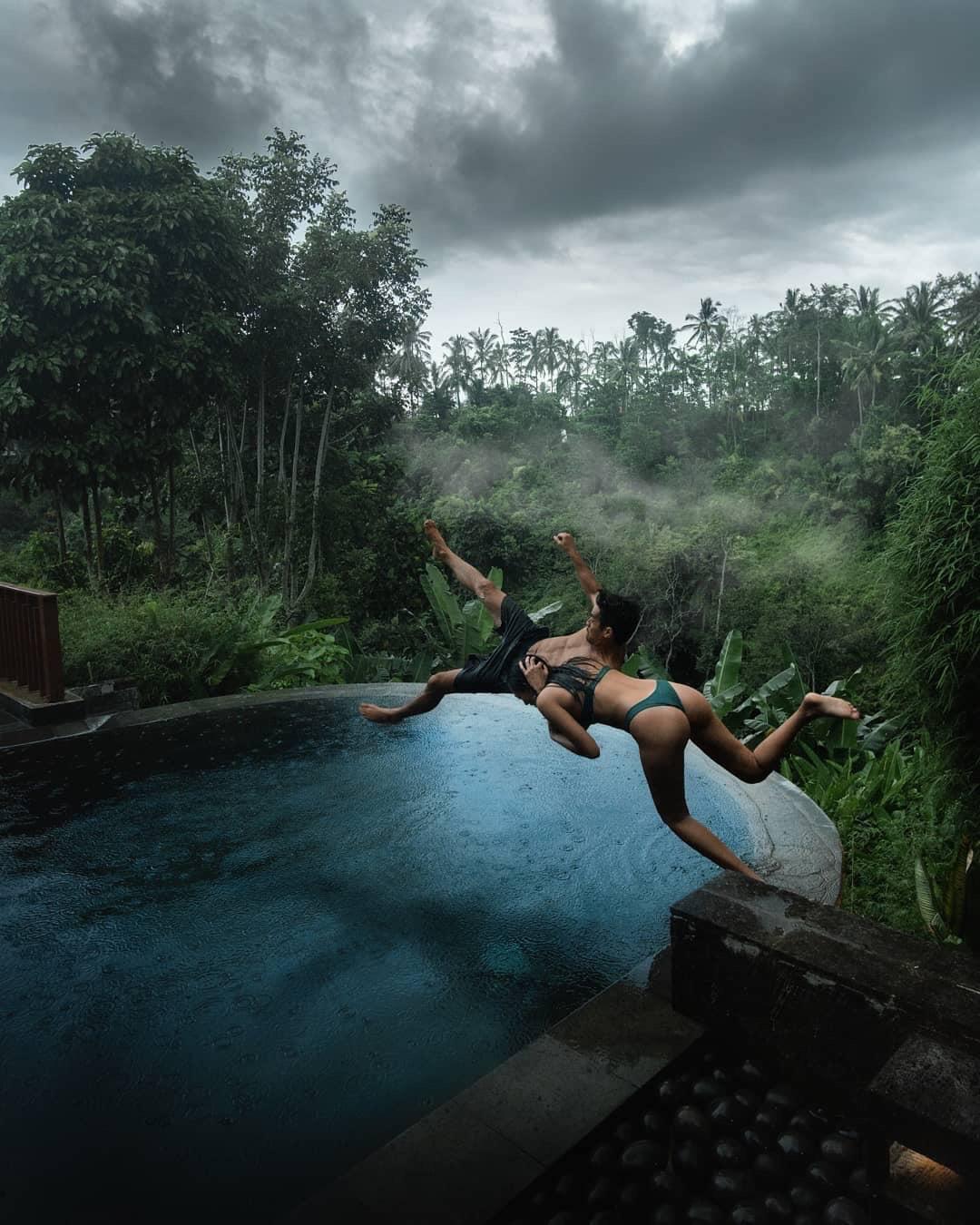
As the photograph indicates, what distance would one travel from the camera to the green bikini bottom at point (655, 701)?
296cm

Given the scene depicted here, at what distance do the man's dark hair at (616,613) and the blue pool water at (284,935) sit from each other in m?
1.29

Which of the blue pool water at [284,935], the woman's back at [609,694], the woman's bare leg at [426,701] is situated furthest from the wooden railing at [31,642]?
the woman's back at [609,694]

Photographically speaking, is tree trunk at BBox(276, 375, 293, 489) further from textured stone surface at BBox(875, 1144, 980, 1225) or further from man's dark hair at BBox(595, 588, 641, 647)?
textured stone surface at BBox(875, 1144, 980, 1225)

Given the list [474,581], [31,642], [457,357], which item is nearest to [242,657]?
[31,642]

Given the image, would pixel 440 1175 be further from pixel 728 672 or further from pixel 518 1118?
pixel 728 672

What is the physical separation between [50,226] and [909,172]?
2103cm

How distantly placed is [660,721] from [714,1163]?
1.31 m

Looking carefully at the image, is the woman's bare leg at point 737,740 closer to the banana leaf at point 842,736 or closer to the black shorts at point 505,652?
the black shorts at point 505,652

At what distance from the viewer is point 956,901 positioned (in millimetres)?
3494

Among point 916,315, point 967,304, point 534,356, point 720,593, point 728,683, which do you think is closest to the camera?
point 728,683

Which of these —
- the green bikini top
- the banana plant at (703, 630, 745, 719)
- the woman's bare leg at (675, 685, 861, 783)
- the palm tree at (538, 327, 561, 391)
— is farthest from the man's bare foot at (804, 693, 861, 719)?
the palm tree at (538, 327, 561, 391)

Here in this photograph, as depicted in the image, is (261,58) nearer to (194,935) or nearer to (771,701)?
(771,701)

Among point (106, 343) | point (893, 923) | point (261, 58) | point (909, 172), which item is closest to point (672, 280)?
point (909, 172)

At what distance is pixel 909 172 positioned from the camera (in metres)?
21.0
